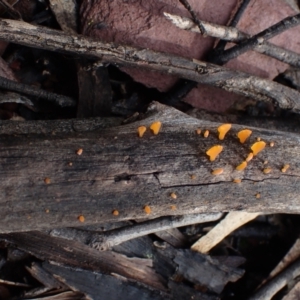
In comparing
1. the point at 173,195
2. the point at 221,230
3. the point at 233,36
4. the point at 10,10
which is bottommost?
the point at 221,230

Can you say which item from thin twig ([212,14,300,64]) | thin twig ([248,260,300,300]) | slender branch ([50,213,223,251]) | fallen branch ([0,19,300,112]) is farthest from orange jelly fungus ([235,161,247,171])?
thin twig ([248,260,300,300])

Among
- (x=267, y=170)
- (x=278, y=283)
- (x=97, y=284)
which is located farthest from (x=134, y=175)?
(x=278, y=283)

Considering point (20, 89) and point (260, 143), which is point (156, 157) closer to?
point (260, 143)

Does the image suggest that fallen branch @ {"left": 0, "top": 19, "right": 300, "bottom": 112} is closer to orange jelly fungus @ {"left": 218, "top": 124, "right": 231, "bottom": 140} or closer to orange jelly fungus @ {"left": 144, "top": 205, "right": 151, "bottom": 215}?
orange jelly fungus @ {"left": 218, "top": 124, "right": 231, "bottom": 140}

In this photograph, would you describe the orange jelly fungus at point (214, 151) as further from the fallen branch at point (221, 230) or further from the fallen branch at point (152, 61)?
the fallen branch at point (221, 230)

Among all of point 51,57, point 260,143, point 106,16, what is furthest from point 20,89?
point 260,143

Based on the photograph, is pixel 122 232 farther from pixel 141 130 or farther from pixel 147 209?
pixel 141 130

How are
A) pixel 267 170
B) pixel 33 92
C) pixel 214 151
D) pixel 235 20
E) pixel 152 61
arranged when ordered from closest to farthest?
pixel 214 151 < pixel 267 170 < pixel 152 61 < pixel 33 92 < pixel 235 20

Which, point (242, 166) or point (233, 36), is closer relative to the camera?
point (242, 166)
